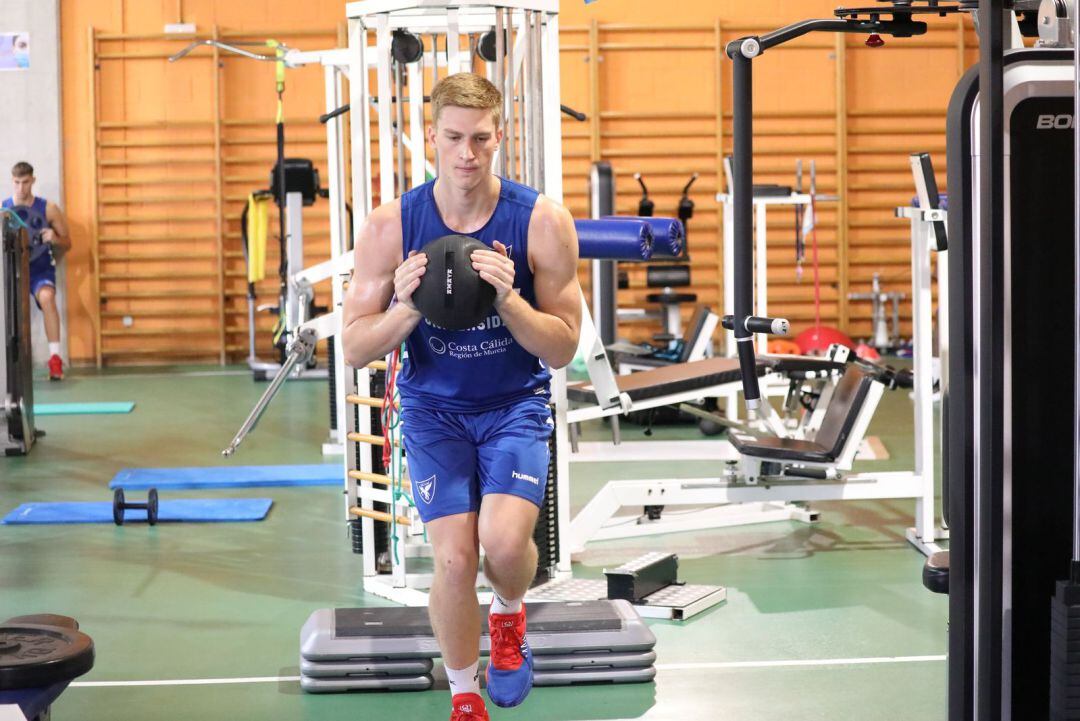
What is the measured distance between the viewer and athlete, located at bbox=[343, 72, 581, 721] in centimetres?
307

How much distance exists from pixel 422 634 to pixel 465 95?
5.20 ft

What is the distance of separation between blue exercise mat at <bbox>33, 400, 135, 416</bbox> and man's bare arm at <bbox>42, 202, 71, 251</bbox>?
7.19ft

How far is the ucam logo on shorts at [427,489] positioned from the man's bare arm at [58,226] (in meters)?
8.54

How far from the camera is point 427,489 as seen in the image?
3162mm

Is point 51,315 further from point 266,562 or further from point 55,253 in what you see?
point 266,562

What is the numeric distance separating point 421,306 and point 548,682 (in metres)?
1.35

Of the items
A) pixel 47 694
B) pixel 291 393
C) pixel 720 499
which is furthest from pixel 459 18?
pixel 291 393

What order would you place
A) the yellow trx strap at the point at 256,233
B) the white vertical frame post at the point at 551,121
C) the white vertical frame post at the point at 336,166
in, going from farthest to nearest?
the yellow trx strap at the point at 256,233 → the white vertical frame post at the point at 336,166 → the white vertical frame post at the point at 551,121

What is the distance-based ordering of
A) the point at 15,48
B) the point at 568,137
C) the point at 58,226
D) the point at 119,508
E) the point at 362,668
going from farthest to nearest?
the point at 568,137, the point at 15,48, the point at 58,226, the point at 119,508, the point at 362,668

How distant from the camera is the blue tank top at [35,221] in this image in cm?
A: 1067

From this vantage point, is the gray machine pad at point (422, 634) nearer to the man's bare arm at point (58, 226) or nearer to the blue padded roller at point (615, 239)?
the blue padded roller at point (615, 239)

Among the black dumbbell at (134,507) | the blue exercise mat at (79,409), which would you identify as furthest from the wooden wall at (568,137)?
the black dumbbell at (134,507)

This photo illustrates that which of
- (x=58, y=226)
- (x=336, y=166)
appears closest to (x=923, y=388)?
(x=336, y=166)

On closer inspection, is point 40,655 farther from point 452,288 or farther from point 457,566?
point 452,288
